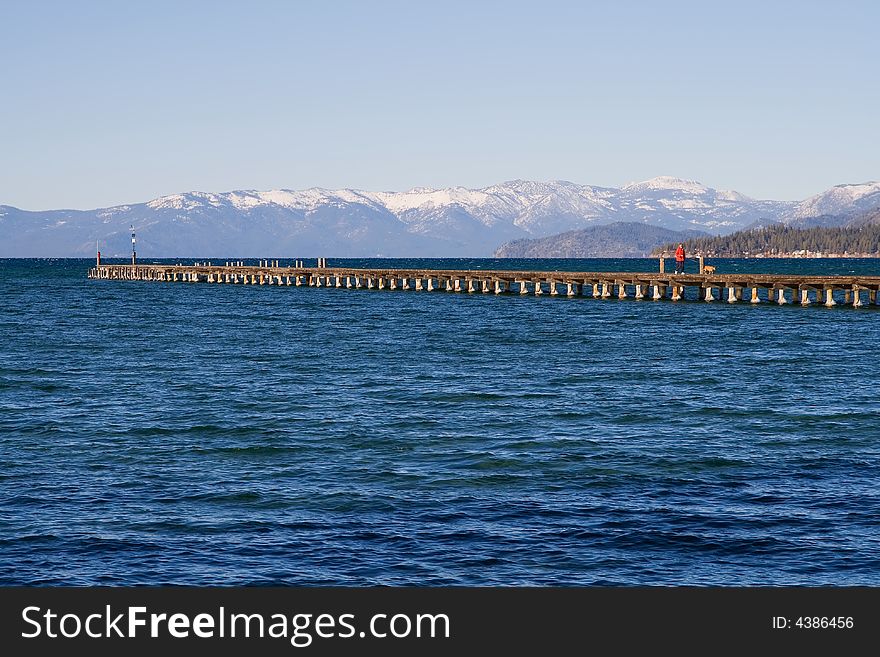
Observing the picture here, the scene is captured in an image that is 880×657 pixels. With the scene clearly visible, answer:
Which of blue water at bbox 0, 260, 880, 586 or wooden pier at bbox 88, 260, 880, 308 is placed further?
wooden pier at bbox 88, 260, 880, 308

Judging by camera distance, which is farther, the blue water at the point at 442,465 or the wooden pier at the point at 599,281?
the wooden pier at the point at 599,281

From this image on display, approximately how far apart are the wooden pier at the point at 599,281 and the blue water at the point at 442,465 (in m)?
22.8

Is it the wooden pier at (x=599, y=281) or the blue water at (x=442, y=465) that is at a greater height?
the wooden pier at (x=599, y=281)

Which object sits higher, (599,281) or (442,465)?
(599,281)

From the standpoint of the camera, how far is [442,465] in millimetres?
21625

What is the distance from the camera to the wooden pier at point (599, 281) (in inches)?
2682

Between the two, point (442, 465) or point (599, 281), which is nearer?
point (442, 465)

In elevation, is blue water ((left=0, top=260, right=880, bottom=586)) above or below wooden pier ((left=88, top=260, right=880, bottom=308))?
below

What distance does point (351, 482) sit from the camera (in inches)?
794

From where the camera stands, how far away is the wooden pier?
224 feet

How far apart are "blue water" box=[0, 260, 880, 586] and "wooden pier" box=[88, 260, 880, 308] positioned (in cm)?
2283

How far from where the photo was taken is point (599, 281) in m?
81.6

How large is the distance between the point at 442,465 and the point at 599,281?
201 feet

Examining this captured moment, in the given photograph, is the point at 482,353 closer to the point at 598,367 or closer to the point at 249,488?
→ the point at 598,367
